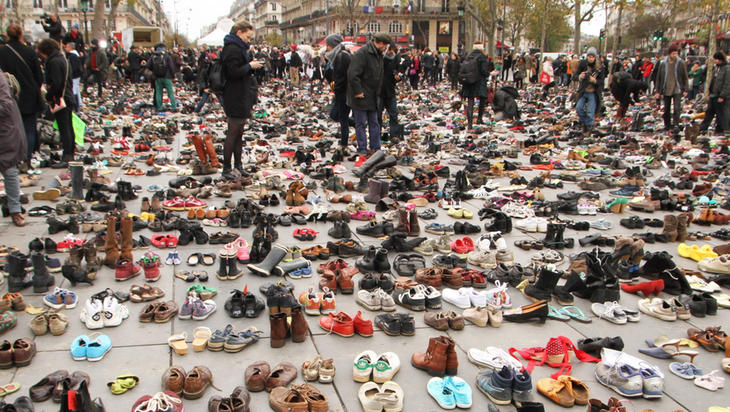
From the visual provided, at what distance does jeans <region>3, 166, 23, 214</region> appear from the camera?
5.87m

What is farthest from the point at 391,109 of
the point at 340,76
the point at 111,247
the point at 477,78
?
the point at 111,247

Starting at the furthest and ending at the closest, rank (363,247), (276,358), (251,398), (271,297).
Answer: (363,247) → (271,297) → (276,358) → (251,398)

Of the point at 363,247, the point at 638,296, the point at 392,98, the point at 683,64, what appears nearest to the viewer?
the point at 638,296

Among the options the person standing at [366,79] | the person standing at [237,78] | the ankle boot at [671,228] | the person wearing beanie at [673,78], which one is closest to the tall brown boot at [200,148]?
the person standing at [237,78]

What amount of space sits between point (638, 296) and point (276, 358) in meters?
3.27

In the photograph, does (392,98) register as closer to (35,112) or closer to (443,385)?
(35,112)

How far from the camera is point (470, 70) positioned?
13.6m

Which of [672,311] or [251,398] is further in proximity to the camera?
[672,311]

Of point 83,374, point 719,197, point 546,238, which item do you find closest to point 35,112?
point 83,374

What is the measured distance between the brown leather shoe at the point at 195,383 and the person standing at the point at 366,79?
22.6ft

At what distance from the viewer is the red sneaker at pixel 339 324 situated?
3.92 metres

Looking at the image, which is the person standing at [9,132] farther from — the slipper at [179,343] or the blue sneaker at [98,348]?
the slipper at [179,343]

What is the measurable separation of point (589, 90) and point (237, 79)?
8.98 metres

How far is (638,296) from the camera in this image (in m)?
4.80
